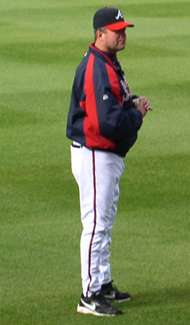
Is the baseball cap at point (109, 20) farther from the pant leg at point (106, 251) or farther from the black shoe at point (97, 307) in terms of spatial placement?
the black shoe at point (97, 307)

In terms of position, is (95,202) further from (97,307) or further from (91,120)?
(97,307)

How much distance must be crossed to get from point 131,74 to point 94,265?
9395mm

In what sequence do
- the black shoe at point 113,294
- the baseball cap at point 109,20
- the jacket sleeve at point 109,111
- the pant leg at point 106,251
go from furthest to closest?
the black shoe at point 113,294, the pant leg at point 106,251, the baseball cap at point 109,20, the jacket sleeve at point 109,111

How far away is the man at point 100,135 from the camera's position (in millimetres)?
7902

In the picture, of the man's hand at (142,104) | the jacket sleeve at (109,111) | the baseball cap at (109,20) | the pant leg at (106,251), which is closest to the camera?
the jacket sleeve at (109,111)

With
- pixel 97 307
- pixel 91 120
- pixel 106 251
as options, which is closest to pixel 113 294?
pixel 97 307

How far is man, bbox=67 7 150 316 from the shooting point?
7902 millimetres

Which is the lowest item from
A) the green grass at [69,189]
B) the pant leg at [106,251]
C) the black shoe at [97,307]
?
the green grass at [69,189]

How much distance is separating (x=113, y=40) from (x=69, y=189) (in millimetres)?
3874

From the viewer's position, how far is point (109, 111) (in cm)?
787

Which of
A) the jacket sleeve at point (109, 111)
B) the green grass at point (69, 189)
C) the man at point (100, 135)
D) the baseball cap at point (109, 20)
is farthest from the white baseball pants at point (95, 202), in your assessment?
the baseball cap at point (109, 20)

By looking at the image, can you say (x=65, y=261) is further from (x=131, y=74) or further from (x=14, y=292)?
(x=131, y=74)

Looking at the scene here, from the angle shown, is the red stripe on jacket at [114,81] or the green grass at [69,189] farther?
the green grass at [69,189]

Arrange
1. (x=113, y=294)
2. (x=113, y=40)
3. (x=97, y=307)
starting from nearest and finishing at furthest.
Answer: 1. (x=113, y=40)
2. (x=97, y=307)
3. (x=113, y=294)
